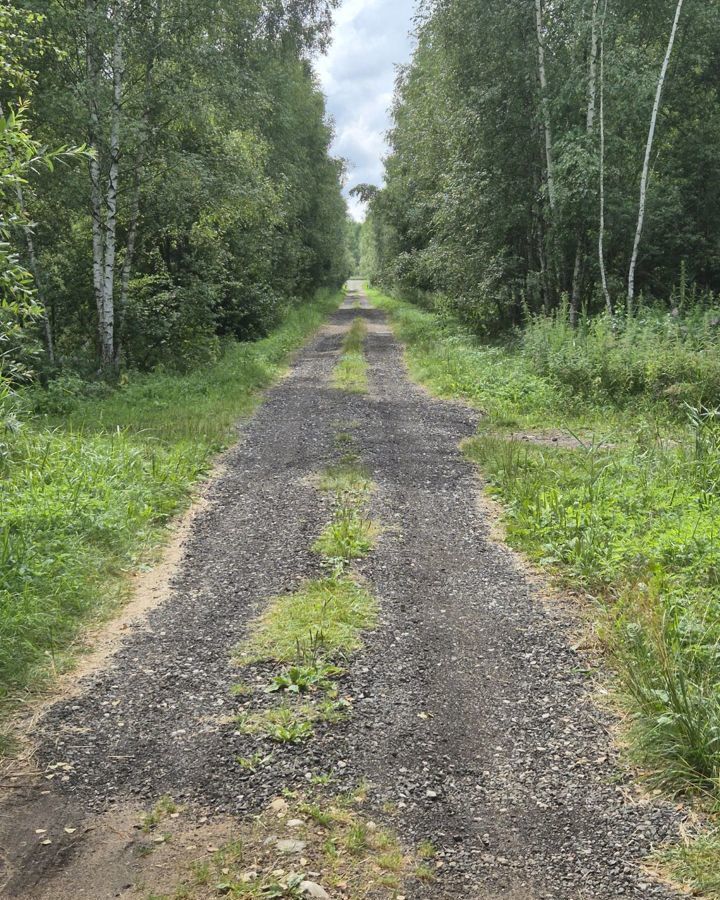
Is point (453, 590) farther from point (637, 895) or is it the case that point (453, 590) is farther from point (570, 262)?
point (570, 262)

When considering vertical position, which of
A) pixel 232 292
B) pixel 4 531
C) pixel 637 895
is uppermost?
pixel 232 292

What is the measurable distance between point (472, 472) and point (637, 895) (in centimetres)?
591

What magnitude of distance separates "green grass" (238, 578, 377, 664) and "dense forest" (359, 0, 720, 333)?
10.9 metres

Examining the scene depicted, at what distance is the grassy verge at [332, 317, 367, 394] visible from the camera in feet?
46.8

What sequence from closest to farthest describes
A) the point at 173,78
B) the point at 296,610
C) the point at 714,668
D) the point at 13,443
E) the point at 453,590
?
1. the point at 714,668
2. the point at 296,610
3. the point at 453,590
4. the point at 13,443
5. the point at 173,78

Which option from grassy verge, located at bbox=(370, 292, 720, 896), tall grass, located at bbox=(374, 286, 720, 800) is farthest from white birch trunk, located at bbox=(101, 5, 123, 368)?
grassy verge, located at bbox=(370, 292, 720, 896)

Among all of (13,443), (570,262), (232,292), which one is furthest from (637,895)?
(232,292)

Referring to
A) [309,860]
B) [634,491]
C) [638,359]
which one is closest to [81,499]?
[309,860]

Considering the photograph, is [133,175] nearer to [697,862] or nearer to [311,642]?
[311,642]

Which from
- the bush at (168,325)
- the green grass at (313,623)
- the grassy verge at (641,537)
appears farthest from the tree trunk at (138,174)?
the green grass at (313,623)

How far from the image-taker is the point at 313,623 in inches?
183

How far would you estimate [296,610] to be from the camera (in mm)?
4855

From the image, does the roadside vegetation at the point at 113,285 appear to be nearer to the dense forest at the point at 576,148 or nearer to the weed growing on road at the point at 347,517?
the weed growing on road at the point at 347,517

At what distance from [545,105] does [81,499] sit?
13.5 m
